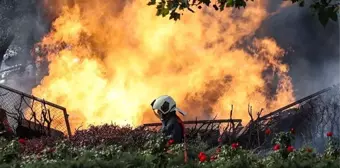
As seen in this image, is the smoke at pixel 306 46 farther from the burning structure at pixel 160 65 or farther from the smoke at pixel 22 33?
the smoke at pixel 22 33

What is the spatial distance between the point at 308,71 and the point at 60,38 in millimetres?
7989

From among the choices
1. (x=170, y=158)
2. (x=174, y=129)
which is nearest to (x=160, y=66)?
(x=174, y=129)

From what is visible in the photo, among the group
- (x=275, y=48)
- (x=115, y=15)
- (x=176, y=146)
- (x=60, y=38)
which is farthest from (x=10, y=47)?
(x=176, y=146)

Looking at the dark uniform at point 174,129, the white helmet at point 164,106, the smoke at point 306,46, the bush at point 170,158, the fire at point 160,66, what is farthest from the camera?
the fire at point 160,66

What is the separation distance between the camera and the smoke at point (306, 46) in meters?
17.1

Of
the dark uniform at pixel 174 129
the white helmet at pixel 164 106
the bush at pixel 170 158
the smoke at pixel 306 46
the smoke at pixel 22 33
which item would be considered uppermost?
the smoke at pixel 22 33

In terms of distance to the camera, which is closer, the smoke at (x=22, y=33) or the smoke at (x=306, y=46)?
the smoke at (x=306, y=46)

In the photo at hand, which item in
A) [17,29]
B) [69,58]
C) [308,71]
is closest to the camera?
[308,71]

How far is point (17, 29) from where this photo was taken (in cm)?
2188

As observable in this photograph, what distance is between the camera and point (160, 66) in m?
18.4

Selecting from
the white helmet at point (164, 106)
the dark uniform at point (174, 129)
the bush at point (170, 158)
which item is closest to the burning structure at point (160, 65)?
the white helmet at point (164, 106)

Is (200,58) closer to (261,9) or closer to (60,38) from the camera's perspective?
(261,9)

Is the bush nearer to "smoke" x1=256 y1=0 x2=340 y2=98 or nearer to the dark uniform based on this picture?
the dark uniform

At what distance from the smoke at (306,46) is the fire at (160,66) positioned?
1.05ft
